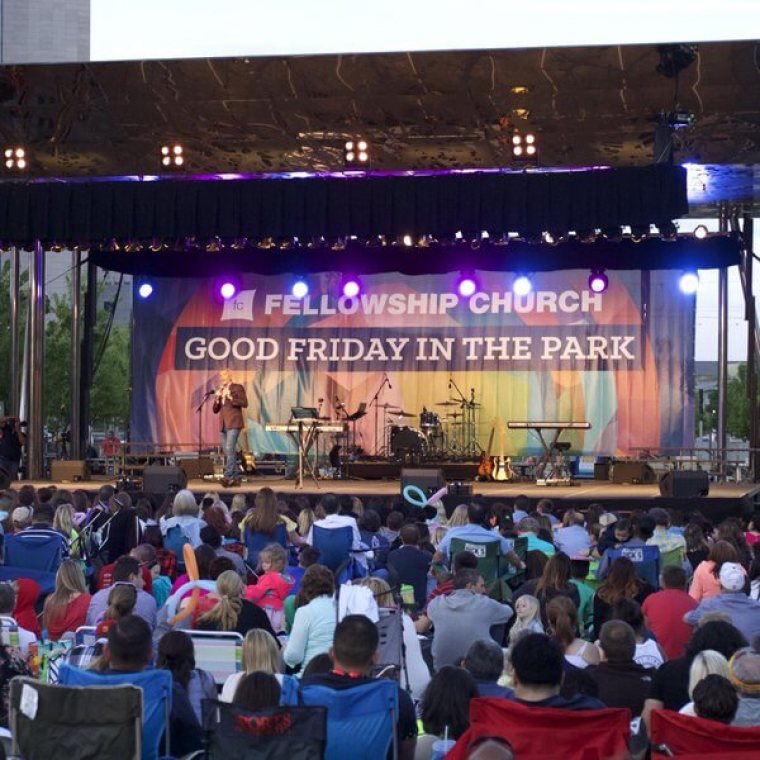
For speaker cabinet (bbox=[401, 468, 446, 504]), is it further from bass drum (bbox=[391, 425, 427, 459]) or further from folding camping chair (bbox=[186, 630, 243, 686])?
folding camping chair (bbox=[186, 630, 243, 686])

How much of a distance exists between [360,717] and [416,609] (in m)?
3.99

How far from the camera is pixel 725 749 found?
171 inches

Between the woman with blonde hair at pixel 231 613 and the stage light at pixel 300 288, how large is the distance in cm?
1706

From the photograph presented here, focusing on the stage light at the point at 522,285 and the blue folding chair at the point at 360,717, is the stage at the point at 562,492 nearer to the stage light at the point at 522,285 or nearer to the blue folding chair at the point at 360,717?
the stage light at the point at 522,285


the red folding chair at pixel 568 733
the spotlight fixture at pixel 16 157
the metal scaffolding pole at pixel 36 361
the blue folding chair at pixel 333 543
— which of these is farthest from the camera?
the metal scaffolding pole at pixel 36 361

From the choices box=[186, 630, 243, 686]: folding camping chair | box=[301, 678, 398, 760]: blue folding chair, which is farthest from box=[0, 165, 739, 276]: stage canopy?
box=[301, 678, 398, 760]: blue folding chair

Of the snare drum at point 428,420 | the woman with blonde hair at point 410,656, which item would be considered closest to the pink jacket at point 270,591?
the woman with blonde hair at point 410,656

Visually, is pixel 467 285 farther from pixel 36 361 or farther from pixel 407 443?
pixel 36 361

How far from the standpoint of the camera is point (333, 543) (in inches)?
404

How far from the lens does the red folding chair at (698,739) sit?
4.30 metres

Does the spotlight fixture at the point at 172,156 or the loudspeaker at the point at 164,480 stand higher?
the spotlight fixture at the point at 172,156

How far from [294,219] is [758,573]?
10716 millimetres

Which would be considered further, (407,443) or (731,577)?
(407,443)

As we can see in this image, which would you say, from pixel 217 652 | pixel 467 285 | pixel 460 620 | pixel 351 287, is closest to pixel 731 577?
pixel 460 620
